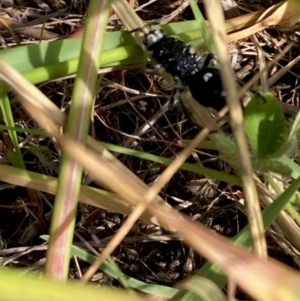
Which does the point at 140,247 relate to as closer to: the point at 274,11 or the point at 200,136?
the point at 274,11

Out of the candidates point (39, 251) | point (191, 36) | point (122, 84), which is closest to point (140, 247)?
point (39, 251)

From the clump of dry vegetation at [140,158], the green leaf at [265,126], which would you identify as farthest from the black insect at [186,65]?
the clump of dry vegetation at [140,158]

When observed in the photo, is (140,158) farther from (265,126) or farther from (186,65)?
(265,126)

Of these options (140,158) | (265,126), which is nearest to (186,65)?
(265,126)

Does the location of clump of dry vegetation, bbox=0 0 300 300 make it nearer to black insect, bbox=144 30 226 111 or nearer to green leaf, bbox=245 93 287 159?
black insect, bbox=144 30 226 111

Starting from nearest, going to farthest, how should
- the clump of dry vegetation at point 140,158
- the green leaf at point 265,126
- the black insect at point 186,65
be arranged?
1. the green leaf at point 265,126
2. the black insect at point 186,65
3. the clump of dry vegetation at point 140,158

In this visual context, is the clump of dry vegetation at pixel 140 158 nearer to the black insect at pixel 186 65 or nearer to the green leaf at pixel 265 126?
the black insect at pixel 186 65
